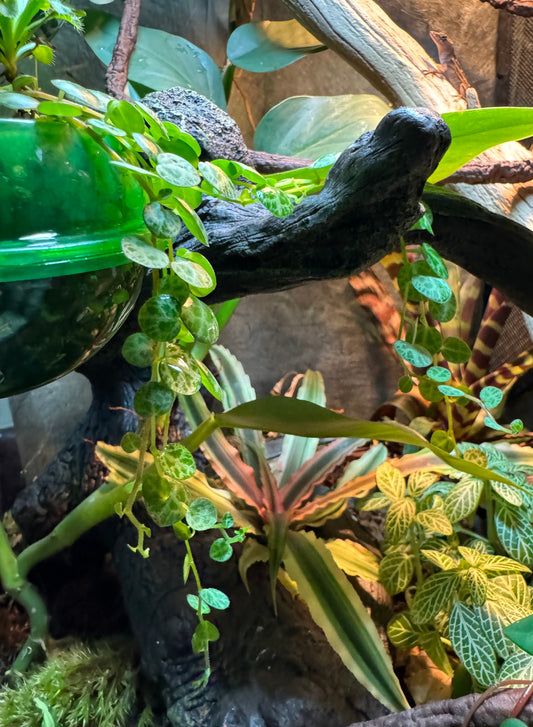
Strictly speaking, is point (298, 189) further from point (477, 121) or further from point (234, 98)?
point (234, 98)

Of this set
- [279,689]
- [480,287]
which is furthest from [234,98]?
[279,689]

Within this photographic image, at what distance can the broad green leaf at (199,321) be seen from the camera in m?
0.36

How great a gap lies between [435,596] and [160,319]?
64 cm

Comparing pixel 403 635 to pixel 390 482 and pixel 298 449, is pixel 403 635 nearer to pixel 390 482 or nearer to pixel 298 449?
pixel 390 482

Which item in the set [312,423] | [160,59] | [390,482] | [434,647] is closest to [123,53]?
[160,59]

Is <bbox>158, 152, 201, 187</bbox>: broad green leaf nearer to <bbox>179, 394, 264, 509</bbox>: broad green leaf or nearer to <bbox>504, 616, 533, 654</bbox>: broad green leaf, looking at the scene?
<bbox>504, 616, 533, 654</bbox>: broad green leaf

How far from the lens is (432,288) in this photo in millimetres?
530

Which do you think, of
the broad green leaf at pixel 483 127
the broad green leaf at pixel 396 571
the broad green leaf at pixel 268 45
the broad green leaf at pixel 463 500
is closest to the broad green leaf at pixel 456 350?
the broad green leaf at pixel 483 127

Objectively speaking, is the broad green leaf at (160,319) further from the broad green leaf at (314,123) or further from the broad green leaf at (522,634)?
the broad green leaf at (314,123)

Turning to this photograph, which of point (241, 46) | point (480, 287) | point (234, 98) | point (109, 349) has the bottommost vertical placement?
point (480, 287)

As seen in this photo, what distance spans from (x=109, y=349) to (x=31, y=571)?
0.38 metres

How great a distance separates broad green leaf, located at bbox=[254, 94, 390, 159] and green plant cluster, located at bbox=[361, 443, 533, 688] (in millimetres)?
609

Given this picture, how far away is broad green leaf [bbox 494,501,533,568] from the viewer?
81 centimetres

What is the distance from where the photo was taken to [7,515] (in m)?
A: 0.93
